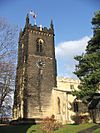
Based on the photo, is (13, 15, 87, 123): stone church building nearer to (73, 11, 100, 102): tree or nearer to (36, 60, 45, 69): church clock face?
(36, 60, 45, 69): church clock face

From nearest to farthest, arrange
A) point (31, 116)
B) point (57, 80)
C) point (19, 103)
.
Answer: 1. point (31, 116)
2. point (19, 103)
3. point (57, 80)

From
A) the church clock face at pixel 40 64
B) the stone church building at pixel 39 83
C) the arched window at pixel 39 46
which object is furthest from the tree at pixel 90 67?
the arched window at pixel 39 46

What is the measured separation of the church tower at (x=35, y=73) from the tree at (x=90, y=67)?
18.4 m

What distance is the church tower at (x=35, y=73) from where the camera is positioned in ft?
140

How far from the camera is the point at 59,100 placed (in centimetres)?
4366

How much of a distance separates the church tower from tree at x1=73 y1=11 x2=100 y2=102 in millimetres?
18388

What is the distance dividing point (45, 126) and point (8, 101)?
867cm

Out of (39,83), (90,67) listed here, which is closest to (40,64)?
(39,83)

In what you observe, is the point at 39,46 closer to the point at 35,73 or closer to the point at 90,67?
the point at 35,73

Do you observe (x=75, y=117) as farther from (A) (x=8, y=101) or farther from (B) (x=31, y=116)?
(A) (x=8, y=101)

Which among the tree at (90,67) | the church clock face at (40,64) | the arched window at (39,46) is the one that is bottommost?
the tree at (90,67)

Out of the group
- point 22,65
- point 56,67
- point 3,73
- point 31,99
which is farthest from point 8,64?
point 56,67

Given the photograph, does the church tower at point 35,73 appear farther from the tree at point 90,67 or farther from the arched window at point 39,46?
the tree at point 90,67

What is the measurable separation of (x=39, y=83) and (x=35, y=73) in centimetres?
216
